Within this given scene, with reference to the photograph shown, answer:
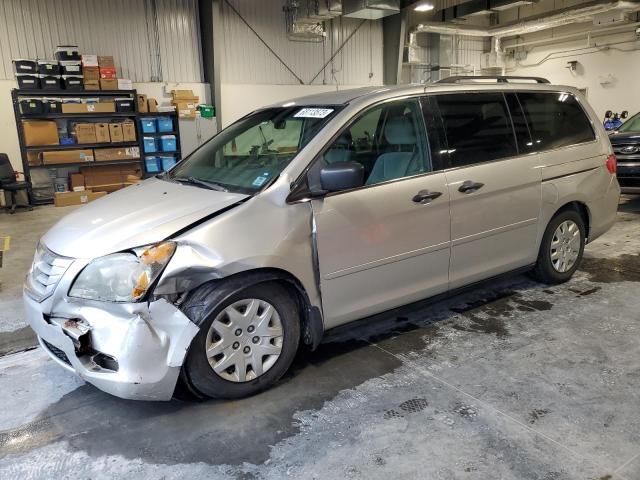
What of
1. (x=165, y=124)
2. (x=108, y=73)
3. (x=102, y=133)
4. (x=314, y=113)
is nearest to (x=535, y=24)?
(x=165, y=124)

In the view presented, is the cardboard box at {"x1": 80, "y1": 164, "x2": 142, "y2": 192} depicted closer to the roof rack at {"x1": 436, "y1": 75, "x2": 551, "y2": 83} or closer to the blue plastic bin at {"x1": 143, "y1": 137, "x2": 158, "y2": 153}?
the blue plastic bin at {"x1": 143, "y1": 137, "x2": 158, "y2": 153}

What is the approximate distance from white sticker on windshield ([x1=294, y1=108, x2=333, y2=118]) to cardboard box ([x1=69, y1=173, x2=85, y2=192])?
7.94m

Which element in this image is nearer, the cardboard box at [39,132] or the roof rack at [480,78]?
the roof rack at [480,78]

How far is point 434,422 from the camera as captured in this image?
236 cm

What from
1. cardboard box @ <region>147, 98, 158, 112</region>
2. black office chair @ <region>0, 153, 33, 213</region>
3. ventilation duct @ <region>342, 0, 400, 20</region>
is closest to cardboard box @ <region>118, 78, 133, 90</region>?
cardboard box @ <region>147, 98, 158, 112</region>

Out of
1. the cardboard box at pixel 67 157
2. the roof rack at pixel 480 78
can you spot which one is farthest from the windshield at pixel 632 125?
the cardboard box at pixel 67 157

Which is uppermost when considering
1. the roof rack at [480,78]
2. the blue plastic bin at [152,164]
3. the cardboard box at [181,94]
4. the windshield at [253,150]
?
the cardboard box at [181,94]

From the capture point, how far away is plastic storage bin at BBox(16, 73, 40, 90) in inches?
348

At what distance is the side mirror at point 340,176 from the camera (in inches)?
100

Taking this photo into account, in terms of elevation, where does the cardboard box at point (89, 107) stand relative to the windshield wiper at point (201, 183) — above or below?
above

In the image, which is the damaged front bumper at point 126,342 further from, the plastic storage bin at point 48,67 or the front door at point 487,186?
the plastic storage bin at point 48,67

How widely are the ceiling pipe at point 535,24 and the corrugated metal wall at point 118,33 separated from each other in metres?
6.40

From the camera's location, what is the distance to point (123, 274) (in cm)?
226

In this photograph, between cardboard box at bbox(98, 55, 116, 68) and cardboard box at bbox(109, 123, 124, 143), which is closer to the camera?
cardboard box at bbox(98, 55, 116, 68)
